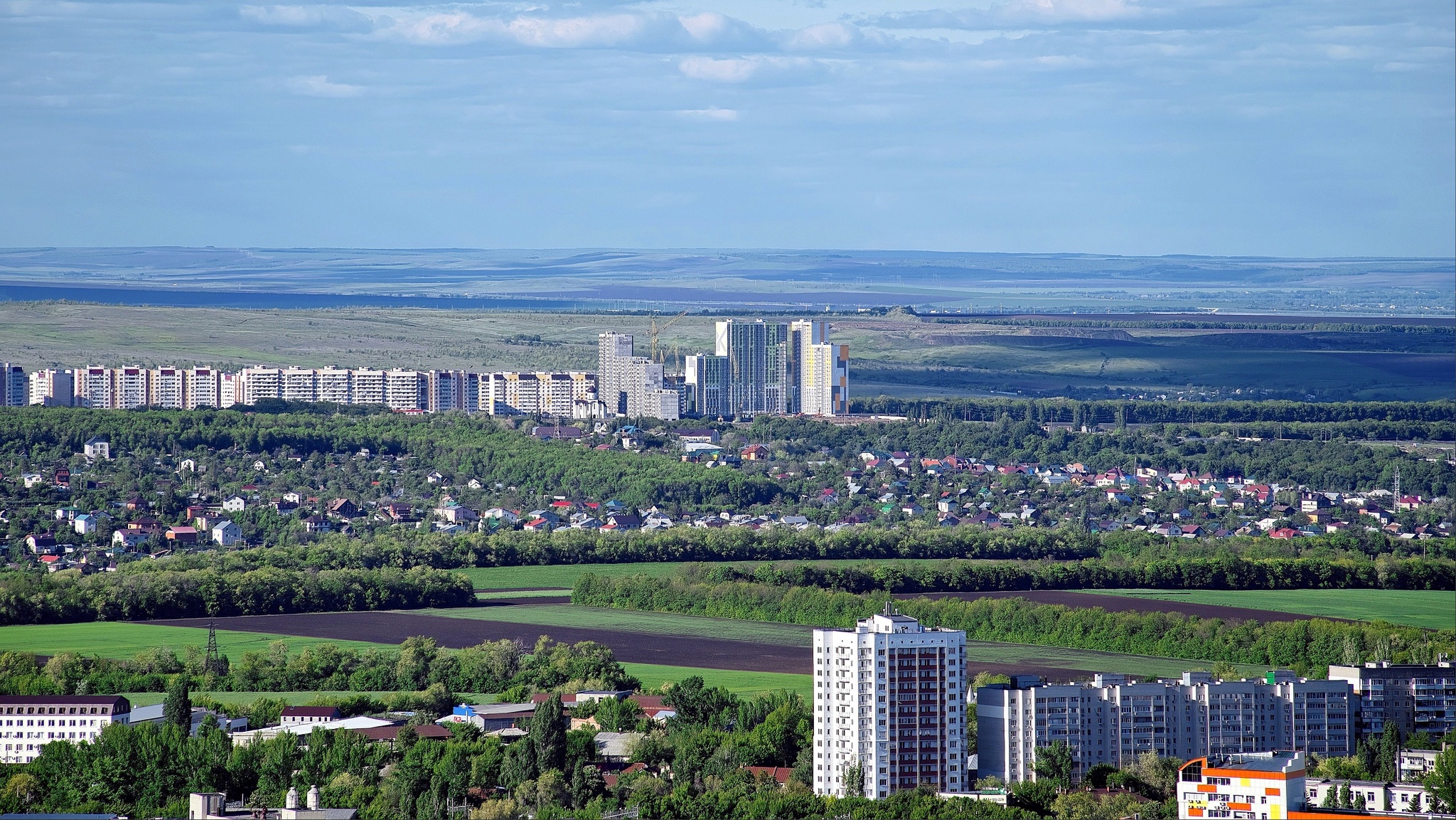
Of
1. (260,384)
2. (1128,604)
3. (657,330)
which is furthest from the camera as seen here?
(657,330)

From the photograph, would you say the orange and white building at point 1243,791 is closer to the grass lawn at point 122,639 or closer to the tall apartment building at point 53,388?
the grass lawn at point 122,639

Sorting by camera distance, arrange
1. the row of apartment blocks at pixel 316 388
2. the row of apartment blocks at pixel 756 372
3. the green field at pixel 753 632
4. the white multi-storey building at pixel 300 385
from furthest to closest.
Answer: the row of apartment blocks at pixel 756 372
the white multi-storey building at pixel 300 385
the row of apartment blocks at pixel 316 388
the green field at pixel 753 632

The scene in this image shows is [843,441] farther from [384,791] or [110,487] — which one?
[384,791]

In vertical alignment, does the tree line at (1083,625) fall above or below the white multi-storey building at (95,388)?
below

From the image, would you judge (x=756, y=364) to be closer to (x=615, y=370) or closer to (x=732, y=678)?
(x=615, y=370)

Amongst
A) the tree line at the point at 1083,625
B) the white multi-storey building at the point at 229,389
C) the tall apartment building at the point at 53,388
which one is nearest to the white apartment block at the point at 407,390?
the white multi-storey building at the point at 229,389

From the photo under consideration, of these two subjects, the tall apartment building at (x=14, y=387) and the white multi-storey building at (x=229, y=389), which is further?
the white multi-storey building at (x=229, y=389)

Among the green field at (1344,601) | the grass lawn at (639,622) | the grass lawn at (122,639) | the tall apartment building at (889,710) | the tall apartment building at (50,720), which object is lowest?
the green field at (1344,601)

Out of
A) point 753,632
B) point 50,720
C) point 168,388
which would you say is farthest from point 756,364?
point 50,720

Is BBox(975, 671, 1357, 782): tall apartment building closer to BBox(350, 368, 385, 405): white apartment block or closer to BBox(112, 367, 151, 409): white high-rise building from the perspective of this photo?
BBox(112, 367, 151, 409): white high-rise building
